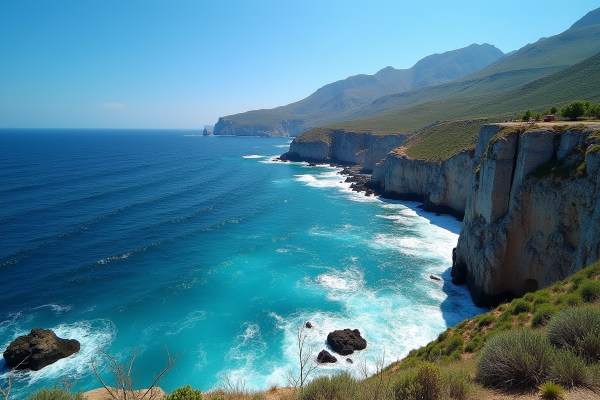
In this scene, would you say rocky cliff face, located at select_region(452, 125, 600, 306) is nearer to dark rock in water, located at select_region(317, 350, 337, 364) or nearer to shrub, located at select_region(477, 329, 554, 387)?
shrub, located at select_region(477, 329, 554, 387)

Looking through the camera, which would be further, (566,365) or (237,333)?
(237,333)

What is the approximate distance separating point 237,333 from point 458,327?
558 inches

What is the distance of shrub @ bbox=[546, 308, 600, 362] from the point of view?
8.66 metres

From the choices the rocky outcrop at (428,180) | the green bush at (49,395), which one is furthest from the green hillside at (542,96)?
the green bush at (49,395)

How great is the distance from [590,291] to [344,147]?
9179 cm

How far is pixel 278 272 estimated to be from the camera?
3161cm

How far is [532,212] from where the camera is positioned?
→ 834 inches

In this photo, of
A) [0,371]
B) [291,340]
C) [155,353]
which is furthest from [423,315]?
[0,371]

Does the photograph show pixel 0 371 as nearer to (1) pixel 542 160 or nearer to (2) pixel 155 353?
(2) pixel 155 353

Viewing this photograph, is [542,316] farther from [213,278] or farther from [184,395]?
[213,278]

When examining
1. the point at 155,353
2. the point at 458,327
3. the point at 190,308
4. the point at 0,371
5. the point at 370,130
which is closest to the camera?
the point at 458,327

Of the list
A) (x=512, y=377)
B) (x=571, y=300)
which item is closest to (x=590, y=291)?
(x=571, y=300)

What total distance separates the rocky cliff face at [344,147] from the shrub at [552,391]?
7688 centimetres

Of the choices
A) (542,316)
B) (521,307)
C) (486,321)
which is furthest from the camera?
(486,321)
